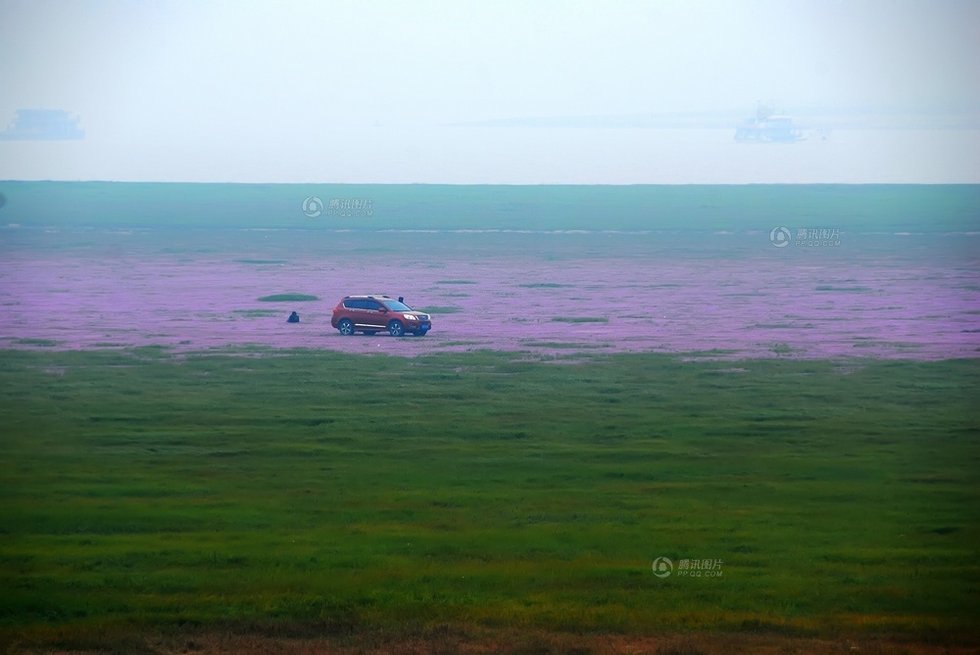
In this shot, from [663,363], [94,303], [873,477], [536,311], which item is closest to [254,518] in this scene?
[873,477]

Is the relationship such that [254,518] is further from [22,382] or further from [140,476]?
[22,382]

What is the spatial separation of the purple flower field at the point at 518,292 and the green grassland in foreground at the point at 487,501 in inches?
385

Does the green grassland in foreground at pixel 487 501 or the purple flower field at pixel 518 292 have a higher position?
the purple flower field at pixel 518 292

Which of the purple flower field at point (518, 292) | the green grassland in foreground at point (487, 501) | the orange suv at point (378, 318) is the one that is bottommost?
the green grassland in foreground at point (487, 501)

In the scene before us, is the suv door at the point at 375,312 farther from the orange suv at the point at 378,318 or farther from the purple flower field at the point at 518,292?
the purple flower field at the point at 518,292

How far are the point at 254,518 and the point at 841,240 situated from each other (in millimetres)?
107627

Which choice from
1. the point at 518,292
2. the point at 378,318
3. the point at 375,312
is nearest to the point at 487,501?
the point at 375,312

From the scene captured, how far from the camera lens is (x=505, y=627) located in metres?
15.1

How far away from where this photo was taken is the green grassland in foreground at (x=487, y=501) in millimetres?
15953

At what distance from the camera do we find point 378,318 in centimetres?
4584

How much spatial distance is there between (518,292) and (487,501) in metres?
46.8

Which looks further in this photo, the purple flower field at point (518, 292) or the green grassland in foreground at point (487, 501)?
the purple flower field at point (518, 292)

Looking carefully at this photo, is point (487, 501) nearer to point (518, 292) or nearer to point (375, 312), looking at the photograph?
point (375, 312)

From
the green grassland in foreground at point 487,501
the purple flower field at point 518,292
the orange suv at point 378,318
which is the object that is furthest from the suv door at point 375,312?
the green grassland in foreground at point 487,501
